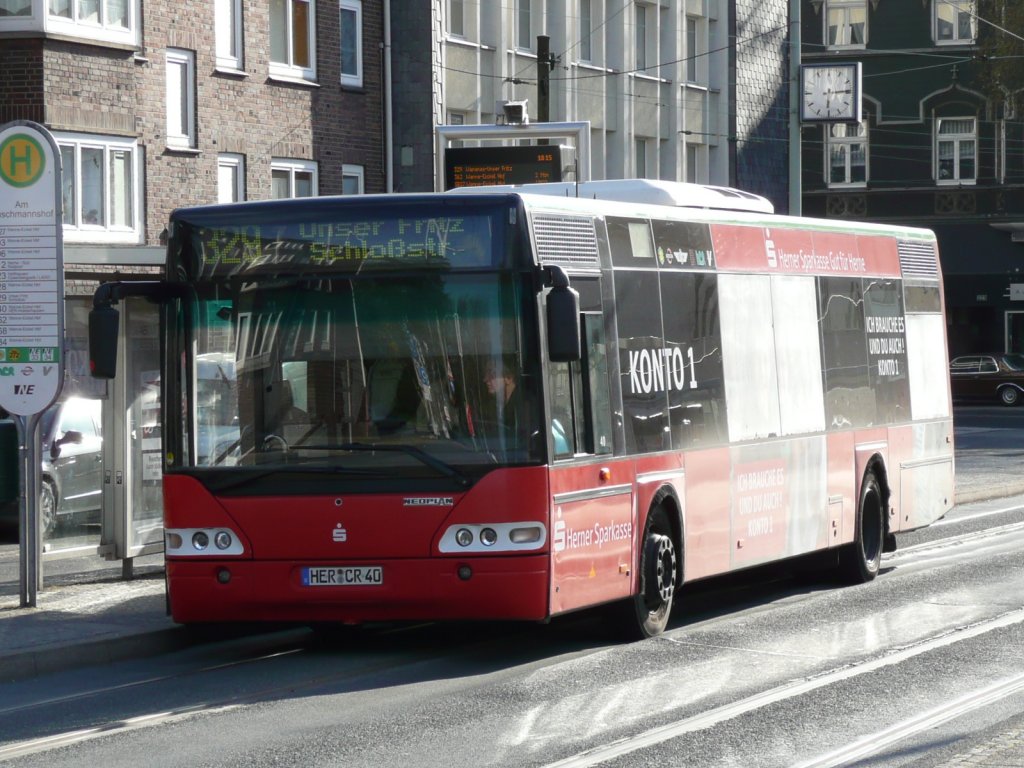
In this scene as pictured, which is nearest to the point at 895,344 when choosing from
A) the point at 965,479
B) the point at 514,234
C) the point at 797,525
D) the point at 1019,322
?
the point at 797,525

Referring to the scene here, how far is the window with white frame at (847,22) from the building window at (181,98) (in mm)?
36046

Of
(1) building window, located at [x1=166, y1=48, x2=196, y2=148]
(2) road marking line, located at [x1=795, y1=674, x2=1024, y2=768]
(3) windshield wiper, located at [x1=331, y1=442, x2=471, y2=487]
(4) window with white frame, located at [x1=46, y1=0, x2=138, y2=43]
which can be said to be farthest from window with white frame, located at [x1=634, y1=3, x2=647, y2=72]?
(2) road marking line, located at [x1=795, y1=674, x2=1024, y2=768]

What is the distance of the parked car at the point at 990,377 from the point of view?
55.8 metres

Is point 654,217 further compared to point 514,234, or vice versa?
point 654,217

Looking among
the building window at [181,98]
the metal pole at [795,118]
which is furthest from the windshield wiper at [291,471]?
the metal pole at [795,118]

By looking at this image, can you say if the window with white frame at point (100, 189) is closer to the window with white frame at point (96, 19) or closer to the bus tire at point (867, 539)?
the window with white frame at point (96, 19)

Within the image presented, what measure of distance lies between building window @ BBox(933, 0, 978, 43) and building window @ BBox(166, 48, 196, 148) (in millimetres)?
35852

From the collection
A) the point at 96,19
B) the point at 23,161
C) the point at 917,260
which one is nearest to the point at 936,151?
the point at 96,19

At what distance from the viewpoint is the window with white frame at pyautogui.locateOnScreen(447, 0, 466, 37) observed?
37.2m

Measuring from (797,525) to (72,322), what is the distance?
6.10 metres

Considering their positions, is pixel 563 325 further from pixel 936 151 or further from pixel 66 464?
pixel 936 151

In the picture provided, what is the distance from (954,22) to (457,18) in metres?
27.8

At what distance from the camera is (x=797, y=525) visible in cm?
1454

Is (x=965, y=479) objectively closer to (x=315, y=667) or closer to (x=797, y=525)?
(x=797, y=525)
